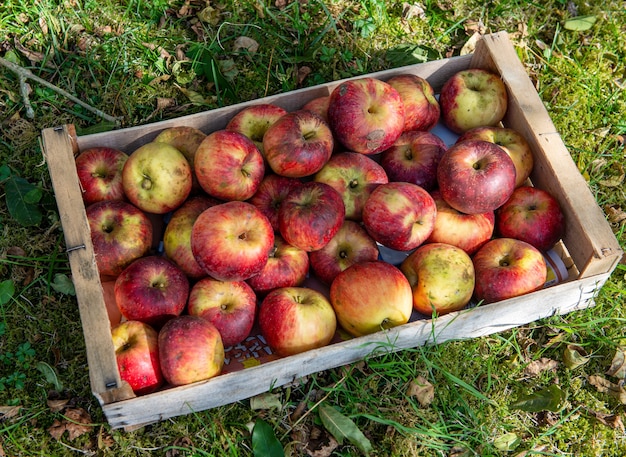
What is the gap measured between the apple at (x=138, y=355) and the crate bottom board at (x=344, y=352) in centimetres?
10

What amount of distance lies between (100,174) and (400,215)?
4.88 ft

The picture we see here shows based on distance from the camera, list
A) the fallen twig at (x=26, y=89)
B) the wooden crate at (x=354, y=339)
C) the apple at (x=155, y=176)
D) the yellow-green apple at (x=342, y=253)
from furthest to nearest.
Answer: the fallen twig at (x=26, y=89)
the yellow-green apple at (x=342, y=253)
the apple at (x=155, y=176)
the wooden crate at (x=354, y=339)

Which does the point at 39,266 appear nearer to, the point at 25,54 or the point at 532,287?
the point at 25,54

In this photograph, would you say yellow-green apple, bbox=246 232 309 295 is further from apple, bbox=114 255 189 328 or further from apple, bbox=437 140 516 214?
apple, bbox=437 140 516 214

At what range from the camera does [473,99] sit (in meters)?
3.54

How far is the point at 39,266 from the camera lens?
344 centimetres

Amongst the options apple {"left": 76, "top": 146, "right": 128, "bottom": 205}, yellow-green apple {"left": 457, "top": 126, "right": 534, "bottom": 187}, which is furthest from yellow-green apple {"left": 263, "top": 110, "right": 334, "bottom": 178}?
yellow-green apple {"left": 457, "top": 126, "right": 534, "bottom": 187}

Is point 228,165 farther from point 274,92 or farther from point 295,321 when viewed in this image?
point 274,92

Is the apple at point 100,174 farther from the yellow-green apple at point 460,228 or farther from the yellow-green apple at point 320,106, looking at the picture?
the yellow-green apple at point 460,228

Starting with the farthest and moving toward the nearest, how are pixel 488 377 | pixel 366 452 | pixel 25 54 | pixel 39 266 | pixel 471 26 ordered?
pixel 471 26 < pixel 25 54 < pixel 39 266 < pixel 488 377 < pixel 366 452

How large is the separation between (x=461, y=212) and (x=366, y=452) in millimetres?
1251

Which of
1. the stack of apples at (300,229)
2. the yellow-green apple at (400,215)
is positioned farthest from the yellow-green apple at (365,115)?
the yellow-green apple at (400,215)

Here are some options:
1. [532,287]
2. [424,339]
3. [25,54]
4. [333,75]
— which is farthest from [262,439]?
[25,54]

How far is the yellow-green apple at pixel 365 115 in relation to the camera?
124 inches
